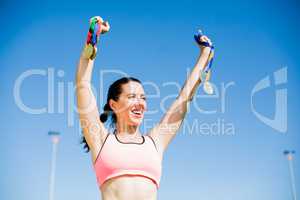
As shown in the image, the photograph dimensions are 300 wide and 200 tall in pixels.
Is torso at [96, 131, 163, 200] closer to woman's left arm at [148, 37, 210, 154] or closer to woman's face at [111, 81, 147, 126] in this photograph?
woman's left arm at [148, 37, 210, 154]

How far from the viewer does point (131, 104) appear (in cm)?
341

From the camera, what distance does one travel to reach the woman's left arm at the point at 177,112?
3.48 m

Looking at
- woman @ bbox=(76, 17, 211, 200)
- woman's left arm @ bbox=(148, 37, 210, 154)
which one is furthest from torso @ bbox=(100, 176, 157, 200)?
woman's left arm @ bbox=(148, 37, 210, 154)

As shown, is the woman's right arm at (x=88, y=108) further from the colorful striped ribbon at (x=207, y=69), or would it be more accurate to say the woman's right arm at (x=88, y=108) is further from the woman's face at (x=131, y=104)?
the colorful striped ribbon at (x=207, y=69)

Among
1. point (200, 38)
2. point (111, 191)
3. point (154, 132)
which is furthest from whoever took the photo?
point (200, 38)

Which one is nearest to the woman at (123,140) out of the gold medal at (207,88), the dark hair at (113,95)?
the dark hair at (113,95)

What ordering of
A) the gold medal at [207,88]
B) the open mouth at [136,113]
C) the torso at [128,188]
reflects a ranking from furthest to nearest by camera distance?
1. the gold medal at [207,88]
2. the open mouth at [136,113]
3. the torso at [128,188]

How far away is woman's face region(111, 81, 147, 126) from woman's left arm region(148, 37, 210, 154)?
211 millimetres

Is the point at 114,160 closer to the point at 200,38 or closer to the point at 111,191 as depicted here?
the point at 111,191

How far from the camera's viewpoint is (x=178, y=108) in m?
3.62

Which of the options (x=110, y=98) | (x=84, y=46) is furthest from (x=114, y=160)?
(x=84, y=46)

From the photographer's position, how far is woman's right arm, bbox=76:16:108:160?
3.15 m

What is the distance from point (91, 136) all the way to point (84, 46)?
69cm

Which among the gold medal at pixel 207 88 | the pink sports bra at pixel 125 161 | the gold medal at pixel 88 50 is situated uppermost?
the gold medal at pixel 88 50
